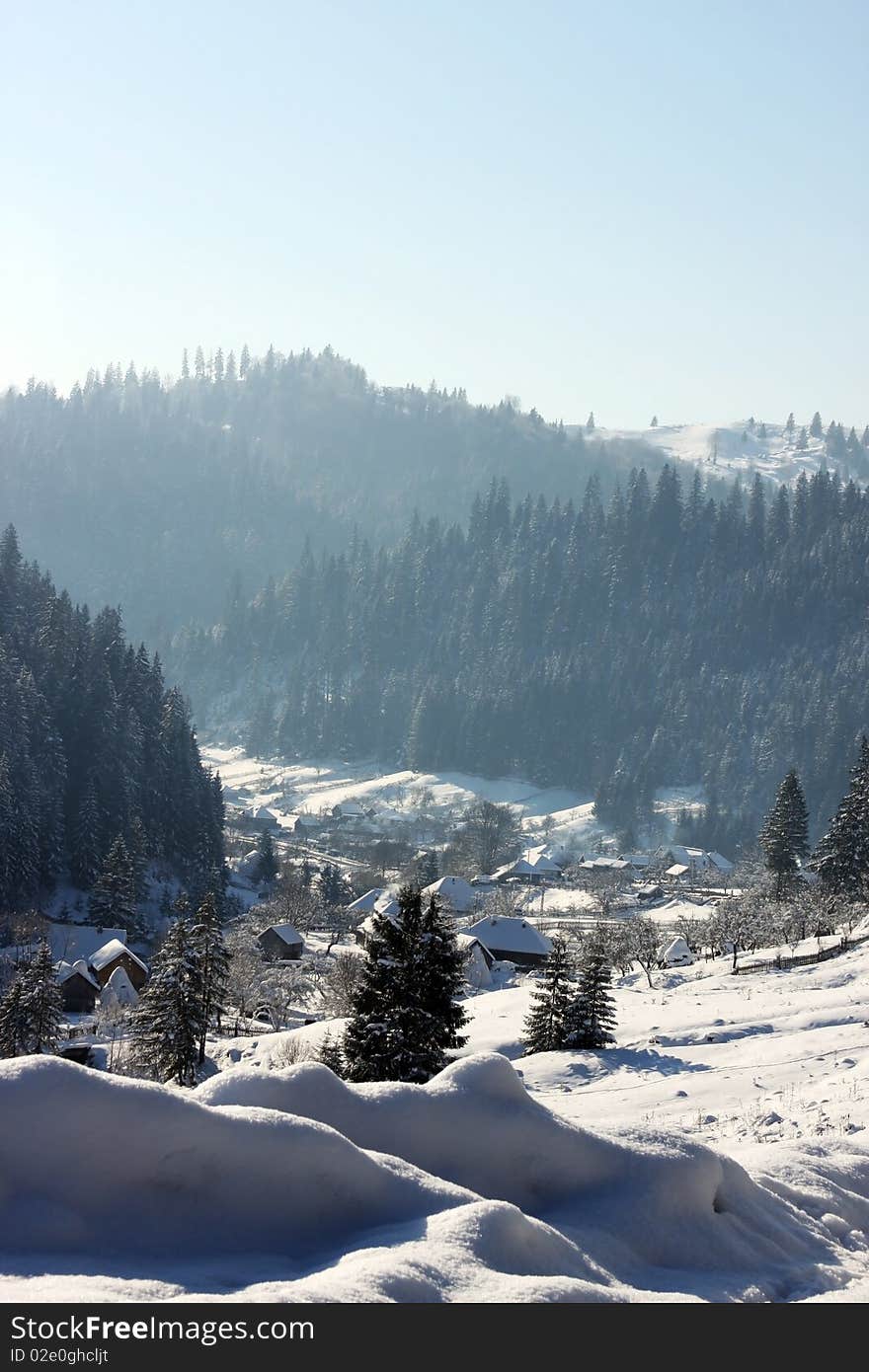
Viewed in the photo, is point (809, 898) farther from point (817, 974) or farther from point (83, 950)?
point (83, 950)

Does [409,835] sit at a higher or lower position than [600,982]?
lower

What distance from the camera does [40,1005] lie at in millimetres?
41062

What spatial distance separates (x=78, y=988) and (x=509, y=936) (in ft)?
108

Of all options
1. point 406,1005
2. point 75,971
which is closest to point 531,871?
point 75,971

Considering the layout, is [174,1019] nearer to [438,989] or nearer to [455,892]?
[438,989]

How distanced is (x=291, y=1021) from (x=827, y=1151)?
166 ft

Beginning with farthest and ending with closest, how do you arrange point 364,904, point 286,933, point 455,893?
point 455,893 < point 364,904 < point 286,933

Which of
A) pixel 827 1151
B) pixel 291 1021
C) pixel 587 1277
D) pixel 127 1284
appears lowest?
pixel 291 1021

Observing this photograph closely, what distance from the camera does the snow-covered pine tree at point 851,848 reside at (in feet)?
226

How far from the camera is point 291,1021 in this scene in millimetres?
59781

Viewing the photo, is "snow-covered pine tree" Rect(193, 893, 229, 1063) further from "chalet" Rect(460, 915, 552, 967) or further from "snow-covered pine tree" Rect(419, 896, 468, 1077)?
"chalet" Rect(460, 915, 552, 967)

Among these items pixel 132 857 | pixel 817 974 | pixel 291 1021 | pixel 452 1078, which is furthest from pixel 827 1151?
pixel 132 857

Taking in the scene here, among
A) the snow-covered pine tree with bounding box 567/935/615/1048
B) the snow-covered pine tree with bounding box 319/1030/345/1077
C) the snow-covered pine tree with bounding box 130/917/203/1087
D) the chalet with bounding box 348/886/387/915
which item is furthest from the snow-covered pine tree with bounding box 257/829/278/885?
the snow-covered pine tree with bounding box 319/1030/345/1077

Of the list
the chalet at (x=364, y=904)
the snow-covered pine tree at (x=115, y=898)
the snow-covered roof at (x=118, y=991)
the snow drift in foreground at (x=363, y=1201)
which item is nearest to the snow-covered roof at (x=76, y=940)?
the snow-covered roof at (x=118, y=991)
